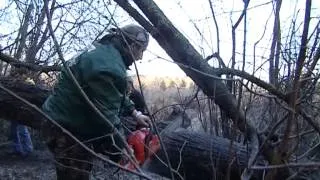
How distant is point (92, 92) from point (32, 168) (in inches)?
122

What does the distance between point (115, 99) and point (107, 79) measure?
0.18 m

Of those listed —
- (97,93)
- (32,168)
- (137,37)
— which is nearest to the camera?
(97,93)

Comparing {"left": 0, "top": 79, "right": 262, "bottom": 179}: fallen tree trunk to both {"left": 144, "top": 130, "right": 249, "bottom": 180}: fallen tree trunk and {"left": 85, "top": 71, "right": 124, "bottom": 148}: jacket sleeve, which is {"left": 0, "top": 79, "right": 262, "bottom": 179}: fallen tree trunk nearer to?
{"left": 144, "top": 130, "right": 249, "bottom": 180}: fallen tree trunk

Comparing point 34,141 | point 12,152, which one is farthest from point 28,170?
point 34,141

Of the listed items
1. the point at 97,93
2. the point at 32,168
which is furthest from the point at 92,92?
the point at 32,168

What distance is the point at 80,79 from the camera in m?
3.40

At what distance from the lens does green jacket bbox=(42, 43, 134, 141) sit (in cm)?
330

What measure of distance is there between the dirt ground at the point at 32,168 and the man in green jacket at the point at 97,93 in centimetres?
121

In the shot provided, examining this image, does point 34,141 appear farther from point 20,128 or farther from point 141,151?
point 141,151

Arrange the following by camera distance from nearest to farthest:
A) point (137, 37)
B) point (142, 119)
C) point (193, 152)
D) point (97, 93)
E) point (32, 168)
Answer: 1. point (97, 93)
2. point (137, 37)
3. point (142, 119)
4. point (193, 152)
5. point (32, 168)

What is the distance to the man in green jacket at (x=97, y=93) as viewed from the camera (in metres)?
3.30

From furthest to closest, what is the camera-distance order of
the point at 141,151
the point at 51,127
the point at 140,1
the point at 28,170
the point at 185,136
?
the point at 28,170, the point at 185,136, the point at 140,1, the point at 51,127, the point at 141,151

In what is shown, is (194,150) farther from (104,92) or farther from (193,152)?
(104,92)

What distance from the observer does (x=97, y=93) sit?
331 cm
